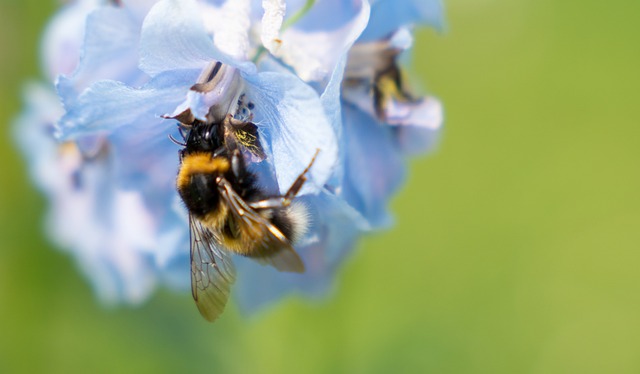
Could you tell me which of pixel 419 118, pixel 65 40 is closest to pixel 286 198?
pixel 419 118

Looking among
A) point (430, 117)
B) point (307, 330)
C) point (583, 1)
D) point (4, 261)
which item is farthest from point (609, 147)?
point (4, 261)

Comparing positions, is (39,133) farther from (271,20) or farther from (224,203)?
(271,20)

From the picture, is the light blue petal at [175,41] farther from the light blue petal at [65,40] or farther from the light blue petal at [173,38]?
the light blue petal at [65,40]

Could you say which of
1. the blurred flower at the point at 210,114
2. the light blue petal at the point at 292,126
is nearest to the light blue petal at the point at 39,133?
the blurred flower at the point at 210,114

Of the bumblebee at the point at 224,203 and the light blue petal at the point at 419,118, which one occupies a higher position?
the light blue petal at the point at 419,118

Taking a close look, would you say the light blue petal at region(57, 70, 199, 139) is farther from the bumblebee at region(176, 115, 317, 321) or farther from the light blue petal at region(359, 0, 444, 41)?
the light blue petal at region(359, 0, 444, 41)

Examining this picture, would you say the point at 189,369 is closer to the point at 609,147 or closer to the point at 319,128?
the point at 319,128

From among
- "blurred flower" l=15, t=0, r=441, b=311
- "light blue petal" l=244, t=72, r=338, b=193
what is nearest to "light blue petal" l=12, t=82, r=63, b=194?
"blurred flower" l=15, t=0, r=441, b=311
